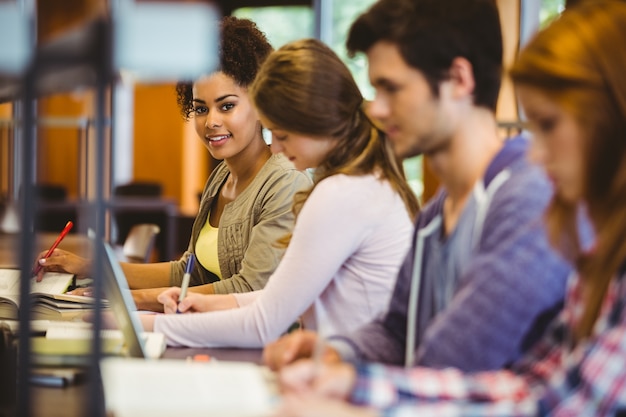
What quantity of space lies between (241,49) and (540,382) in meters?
1.64

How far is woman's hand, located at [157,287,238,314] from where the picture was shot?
2004 millimetres

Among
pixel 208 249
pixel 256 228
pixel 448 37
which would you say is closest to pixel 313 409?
pixel 448 37

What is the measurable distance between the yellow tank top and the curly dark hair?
15.0 inches

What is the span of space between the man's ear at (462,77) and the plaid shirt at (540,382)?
36 centimetres

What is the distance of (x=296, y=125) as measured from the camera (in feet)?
6.05

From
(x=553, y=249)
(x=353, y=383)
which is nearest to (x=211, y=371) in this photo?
(x=353, y=383)

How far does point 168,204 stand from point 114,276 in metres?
6.46

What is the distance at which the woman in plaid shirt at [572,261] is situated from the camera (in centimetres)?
90

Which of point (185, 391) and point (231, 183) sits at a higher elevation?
point (185, 391)

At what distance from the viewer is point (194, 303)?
2.01 metres

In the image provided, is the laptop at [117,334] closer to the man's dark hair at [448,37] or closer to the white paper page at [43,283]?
the white paper page at [43,283]

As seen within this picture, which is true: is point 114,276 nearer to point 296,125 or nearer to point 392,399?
point 296,125

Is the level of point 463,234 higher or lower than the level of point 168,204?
higher

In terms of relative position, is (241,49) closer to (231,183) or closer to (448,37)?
(231,183)
